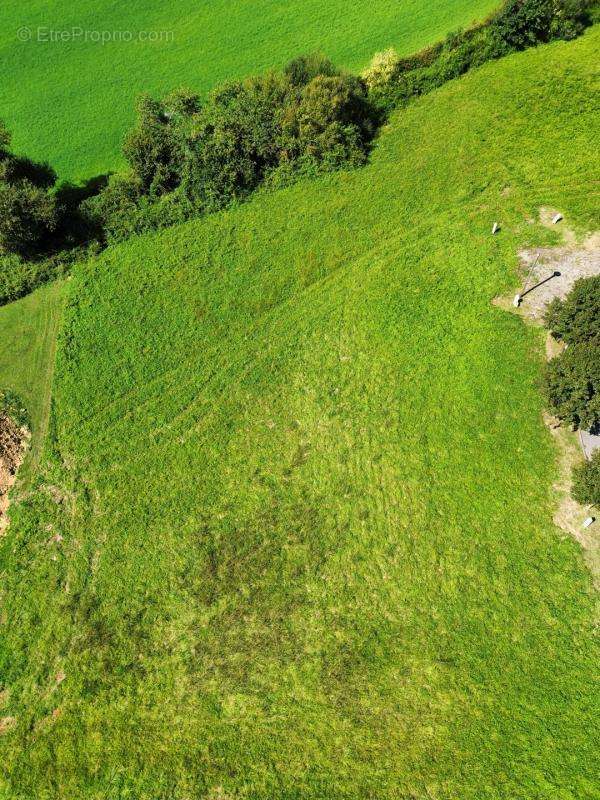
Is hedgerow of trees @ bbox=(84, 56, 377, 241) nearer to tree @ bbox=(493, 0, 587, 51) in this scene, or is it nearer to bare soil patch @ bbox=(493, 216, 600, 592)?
tree @ bbox=(493, 0, 587, 51)

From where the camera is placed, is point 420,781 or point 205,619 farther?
point 205,619

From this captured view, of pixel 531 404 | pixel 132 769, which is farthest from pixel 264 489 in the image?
pixel 531 404

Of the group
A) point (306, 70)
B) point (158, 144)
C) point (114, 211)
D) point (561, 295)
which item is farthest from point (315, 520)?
point (306, 70)

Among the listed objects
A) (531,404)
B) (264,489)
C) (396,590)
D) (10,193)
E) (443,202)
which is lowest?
(396,590)


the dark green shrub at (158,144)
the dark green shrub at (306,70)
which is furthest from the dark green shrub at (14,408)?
the dark green shrub at (306,70)

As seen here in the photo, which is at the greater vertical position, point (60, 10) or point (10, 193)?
point (60, 10)

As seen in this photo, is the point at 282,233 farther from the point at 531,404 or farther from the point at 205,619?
the point at 205,619

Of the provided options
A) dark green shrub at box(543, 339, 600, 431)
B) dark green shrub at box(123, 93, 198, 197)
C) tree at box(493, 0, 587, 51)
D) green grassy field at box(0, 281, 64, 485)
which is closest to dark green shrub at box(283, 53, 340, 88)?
dark green shrub at box(123, 93, 198, 197)

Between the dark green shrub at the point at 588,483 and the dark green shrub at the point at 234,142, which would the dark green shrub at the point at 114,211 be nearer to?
the dark green shrub at the point at 234,142
